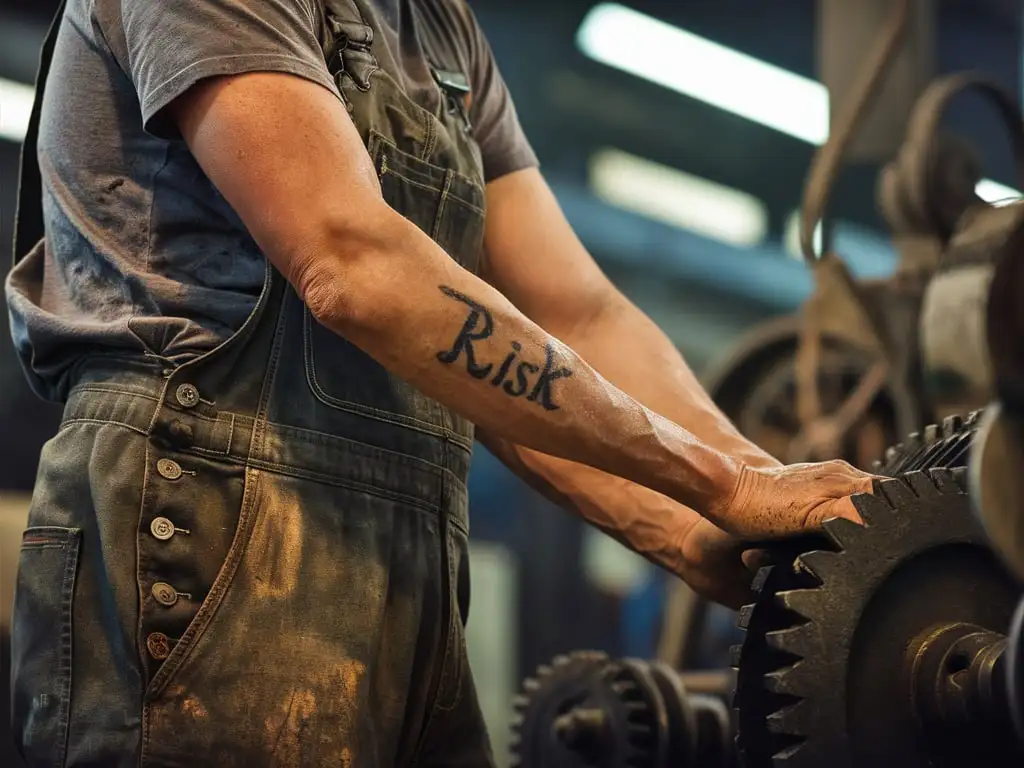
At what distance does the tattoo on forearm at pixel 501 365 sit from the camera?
1304 millimetres

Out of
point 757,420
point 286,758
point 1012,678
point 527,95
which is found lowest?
point 527,95

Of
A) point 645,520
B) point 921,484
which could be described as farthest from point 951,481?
point 645,520

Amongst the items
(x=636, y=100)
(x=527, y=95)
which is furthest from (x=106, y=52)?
(x=636, y=100)

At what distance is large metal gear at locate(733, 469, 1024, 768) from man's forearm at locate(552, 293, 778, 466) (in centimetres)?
32

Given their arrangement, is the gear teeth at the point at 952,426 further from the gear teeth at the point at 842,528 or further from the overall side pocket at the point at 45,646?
the overall side pocket at the point at 45,646

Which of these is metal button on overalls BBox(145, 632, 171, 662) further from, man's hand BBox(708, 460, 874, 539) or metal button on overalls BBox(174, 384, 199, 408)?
man's hand BBox(708, 460, 874, 539)

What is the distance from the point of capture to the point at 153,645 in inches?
52.0

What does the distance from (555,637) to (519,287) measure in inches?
209

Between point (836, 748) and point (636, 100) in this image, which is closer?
point (836, 748)

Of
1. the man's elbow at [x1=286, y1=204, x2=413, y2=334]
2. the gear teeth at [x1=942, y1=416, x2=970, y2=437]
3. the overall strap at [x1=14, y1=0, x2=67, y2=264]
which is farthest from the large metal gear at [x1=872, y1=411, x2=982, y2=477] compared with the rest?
the overall strap at [x1=14, y1=0, x2=67, y2=264]

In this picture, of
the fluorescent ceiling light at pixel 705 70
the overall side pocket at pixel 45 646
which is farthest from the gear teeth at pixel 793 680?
the fluorescent ceiling light at pixel 705 70

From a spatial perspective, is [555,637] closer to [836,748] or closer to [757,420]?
[757,420]

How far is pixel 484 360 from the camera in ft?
4.31

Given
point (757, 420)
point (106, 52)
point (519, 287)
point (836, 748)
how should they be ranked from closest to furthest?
point (836, 748) → point (106, 52) → point (519, 287) → point (757, 420)
